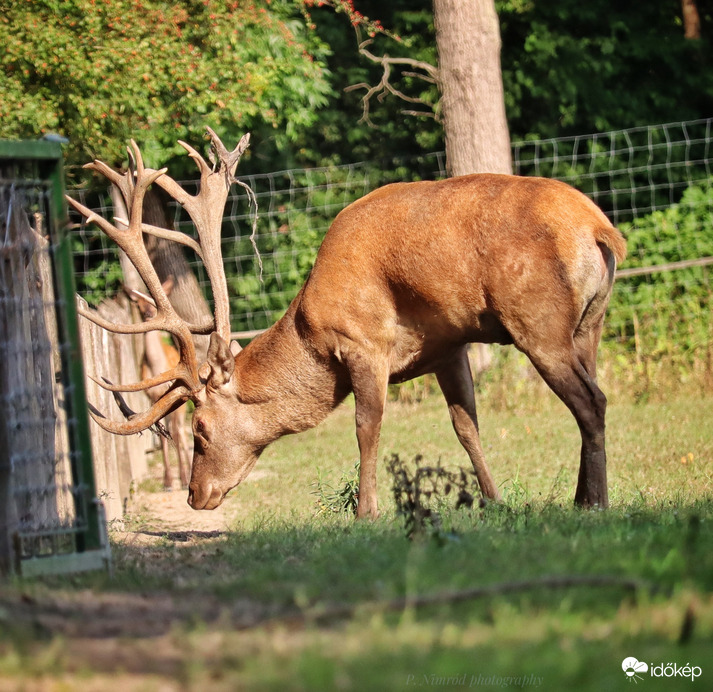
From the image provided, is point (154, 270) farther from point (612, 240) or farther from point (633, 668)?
point (633, 668)

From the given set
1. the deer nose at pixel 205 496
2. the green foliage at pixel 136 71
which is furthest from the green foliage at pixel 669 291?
the deer nose at pixel 205 496

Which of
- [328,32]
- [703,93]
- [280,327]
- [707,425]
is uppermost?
[328,32]

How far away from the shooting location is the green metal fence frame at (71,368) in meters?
4.30

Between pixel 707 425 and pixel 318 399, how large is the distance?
14.6 feet

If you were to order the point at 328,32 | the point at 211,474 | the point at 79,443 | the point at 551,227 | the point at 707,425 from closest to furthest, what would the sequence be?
the point at 79,443, the point at 551,227, the point at 211,474, the point at 707,425, the point at 328,32

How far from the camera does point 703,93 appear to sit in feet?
49.7

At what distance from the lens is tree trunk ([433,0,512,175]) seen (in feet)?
39.5

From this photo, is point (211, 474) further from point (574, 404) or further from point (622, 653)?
point (622, 653)

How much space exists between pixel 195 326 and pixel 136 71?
4422mm

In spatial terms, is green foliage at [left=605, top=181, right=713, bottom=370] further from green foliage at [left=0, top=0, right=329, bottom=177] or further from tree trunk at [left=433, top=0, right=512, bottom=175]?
green foliage at [left=0, top=0, right=329, bottom=177]

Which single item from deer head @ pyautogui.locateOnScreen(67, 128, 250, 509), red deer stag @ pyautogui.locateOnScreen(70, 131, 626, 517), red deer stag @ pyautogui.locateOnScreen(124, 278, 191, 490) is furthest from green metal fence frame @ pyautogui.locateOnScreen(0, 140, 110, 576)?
red deer stag @ pyautogui.locateOnScreen(124, 278, 191, 490)

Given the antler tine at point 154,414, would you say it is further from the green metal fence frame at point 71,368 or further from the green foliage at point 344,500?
the green metal fence frame at point 71,368

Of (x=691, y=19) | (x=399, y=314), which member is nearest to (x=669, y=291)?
(x=691, y=19)

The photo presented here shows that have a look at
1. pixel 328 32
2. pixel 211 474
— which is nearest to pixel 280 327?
pixel 211 474
